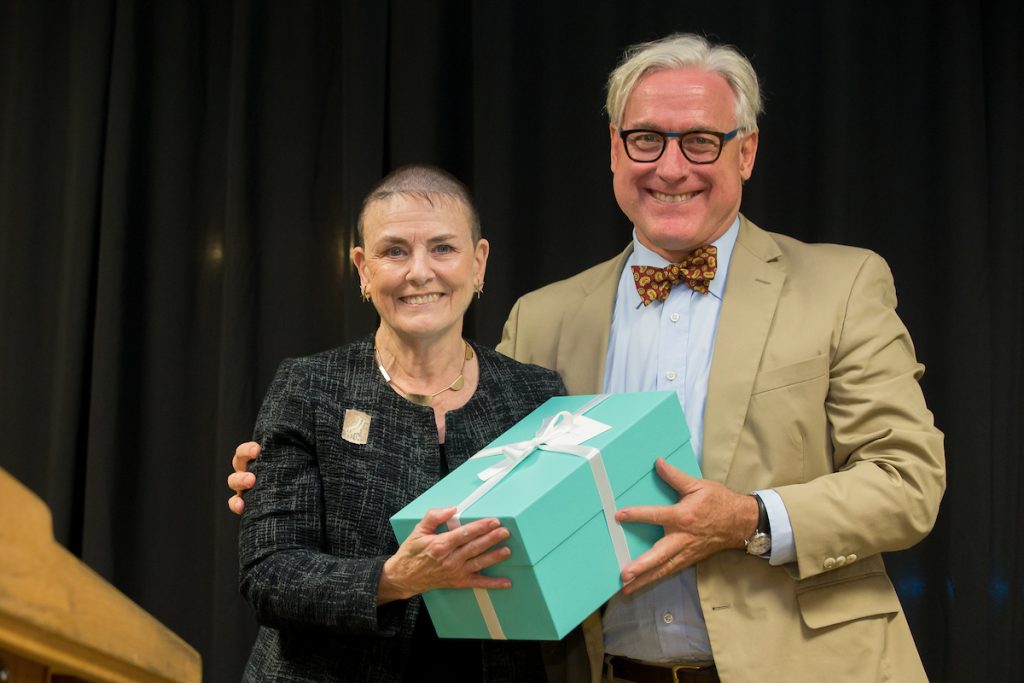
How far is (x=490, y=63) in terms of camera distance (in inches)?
118

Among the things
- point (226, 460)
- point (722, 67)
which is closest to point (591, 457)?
point (722, 67)

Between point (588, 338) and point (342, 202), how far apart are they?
1.31 metres

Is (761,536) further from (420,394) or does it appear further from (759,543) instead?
(420,394)

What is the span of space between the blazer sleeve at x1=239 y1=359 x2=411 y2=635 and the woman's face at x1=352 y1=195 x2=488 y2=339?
19 cm

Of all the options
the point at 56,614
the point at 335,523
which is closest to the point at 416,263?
the point at 335,523

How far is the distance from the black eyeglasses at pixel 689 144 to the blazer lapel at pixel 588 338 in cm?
29

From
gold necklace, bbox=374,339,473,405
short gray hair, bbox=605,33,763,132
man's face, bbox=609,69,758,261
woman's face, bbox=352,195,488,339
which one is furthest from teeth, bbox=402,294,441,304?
short gray hair, bbox=605,33,763,132

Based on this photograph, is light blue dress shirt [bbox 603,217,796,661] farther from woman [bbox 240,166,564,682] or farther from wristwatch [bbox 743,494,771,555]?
woman [bbox 240,166,564,682]

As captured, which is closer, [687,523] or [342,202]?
[687,523]

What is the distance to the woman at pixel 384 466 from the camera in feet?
5.09

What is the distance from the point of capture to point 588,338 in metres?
2.09

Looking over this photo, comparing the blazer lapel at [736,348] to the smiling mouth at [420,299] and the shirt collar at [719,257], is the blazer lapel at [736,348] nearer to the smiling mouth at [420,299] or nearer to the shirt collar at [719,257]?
the shirt collar at [719,257]

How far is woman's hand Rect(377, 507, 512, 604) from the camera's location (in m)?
1.44

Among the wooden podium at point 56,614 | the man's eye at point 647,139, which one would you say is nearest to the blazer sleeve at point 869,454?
the man's eye at point 647,139
